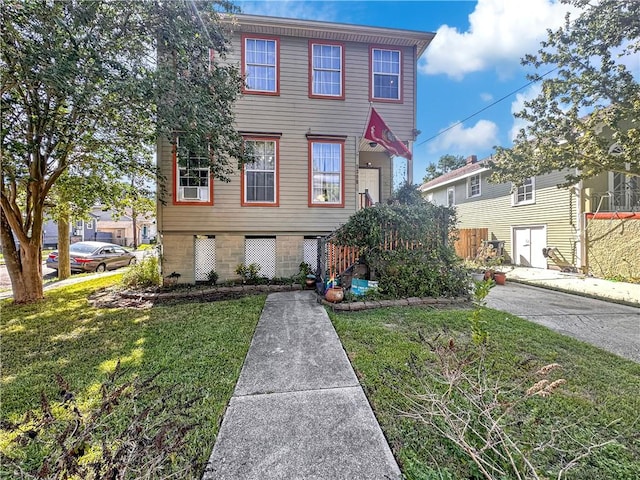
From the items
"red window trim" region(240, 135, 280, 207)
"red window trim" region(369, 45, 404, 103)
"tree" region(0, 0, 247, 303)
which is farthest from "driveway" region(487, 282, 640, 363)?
"tree" region(0, 0, 247, 303)

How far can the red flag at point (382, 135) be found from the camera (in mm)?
8000

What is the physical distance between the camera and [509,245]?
13.9 m

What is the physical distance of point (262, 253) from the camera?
855 centimetres

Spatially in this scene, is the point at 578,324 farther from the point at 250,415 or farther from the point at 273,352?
the point at 250,415

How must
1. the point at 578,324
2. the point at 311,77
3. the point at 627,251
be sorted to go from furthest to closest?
the point at 627,251 → the point at 311,77 → the point at 578,324

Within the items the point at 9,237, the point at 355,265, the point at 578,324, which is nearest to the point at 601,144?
the point at 578,324

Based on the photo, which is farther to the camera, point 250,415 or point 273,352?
point 273,352

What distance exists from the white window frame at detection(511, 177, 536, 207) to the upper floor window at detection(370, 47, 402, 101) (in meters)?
7.93

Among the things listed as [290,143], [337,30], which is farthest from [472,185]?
[290,143]

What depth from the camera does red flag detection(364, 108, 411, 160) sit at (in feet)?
26.2

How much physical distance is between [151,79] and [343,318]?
18.7ft

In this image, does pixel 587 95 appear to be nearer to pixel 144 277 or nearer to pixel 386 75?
pixel 386 75

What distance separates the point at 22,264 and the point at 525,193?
18789mm

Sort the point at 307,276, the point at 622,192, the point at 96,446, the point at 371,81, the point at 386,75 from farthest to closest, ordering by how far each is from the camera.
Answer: the point at 622,192, the point at 386,75, the point at 371,81, the point at 307,276, the point at 96,446
